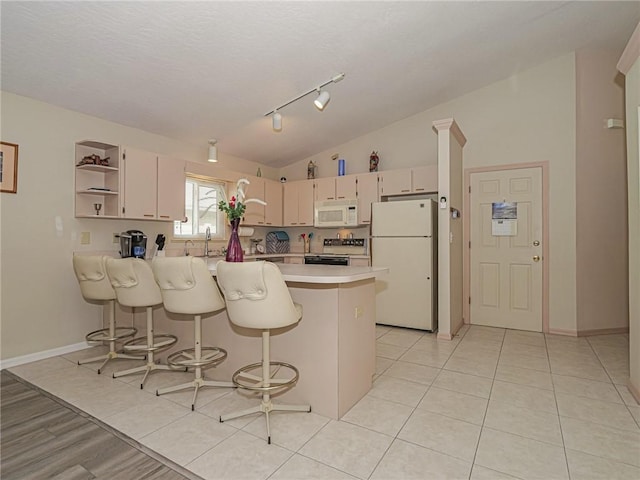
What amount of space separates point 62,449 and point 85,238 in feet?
7.66

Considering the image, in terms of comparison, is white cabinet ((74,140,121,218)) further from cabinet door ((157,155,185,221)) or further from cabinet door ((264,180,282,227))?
cabinet door ((264,180,282,227))

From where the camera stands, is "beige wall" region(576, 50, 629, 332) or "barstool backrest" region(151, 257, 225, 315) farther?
"beige wall" region(576, 50, 629, 332)

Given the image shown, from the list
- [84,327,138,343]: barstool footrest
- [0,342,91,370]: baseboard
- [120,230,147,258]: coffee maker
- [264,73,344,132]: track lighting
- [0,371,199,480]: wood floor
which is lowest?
[0,371,199,480]: wood floor

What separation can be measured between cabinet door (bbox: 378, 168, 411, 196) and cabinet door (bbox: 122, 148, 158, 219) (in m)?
2.99

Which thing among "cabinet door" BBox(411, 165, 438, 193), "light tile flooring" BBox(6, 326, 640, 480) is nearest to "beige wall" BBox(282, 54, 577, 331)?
"cabinet door" BBox(411, 165, 438, 193)

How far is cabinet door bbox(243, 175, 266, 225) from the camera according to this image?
16.9 ft

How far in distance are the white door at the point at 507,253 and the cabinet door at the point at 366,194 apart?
1.33 m

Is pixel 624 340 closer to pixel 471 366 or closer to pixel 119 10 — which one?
pixel 471 366

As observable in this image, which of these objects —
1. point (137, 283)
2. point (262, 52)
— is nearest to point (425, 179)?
point (262, 52)

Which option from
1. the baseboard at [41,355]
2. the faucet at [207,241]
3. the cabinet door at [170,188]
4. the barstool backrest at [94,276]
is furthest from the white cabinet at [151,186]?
the baseboard at [41,355]

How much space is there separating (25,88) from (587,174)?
5966 millimetres

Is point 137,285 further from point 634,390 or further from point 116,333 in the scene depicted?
point 634,390

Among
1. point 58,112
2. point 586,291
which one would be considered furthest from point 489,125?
point 58,112

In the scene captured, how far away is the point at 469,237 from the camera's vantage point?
4.69 m
